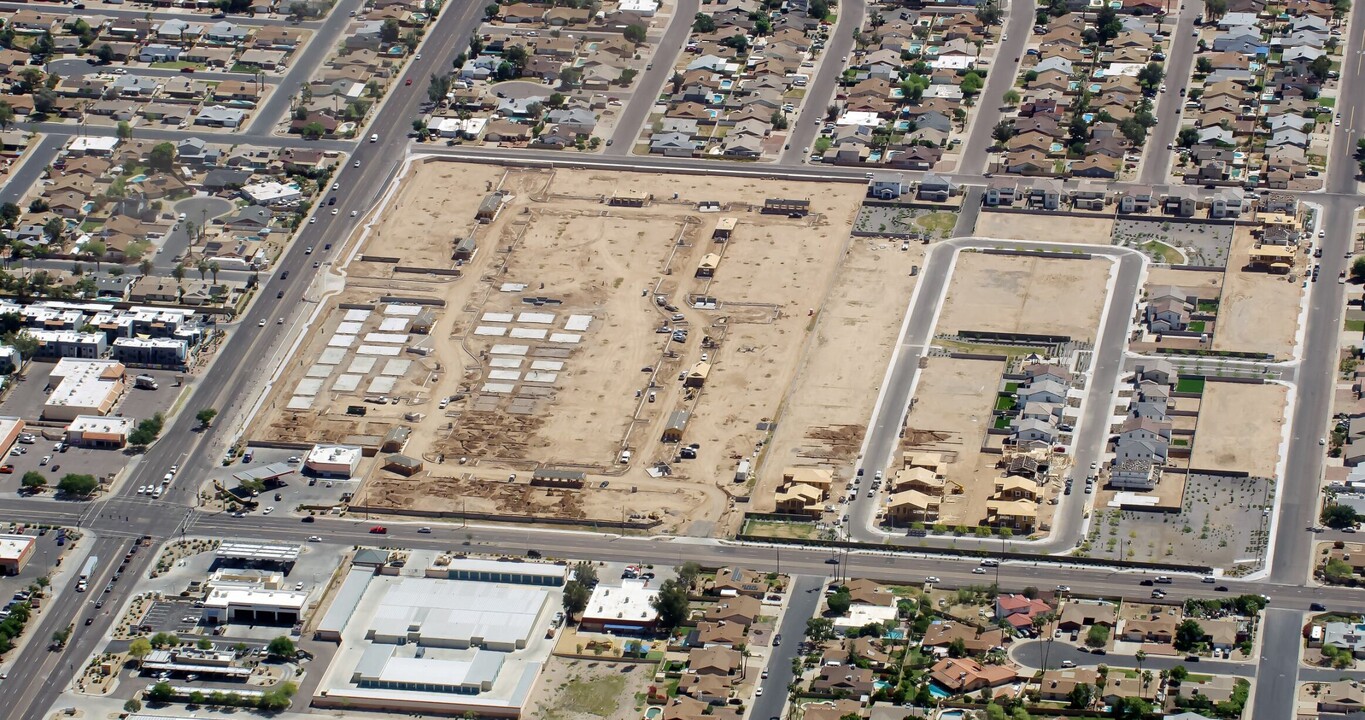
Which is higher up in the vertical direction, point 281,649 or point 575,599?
point 575,599

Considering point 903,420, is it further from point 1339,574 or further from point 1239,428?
point 1339,574

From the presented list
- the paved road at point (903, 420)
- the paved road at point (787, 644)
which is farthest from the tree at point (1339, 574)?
the paved road at point (787, 644)

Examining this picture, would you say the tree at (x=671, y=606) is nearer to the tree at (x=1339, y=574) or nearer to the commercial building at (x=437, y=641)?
the commercial building at (x=437, y=641)

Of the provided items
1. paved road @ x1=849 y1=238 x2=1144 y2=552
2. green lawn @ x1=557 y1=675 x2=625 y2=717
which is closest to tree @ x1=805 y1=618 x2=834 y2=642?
green lawn @ x1=557 y1=675 x2=625 y2=717

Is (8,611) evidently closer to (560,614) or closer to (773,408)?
(560,614)

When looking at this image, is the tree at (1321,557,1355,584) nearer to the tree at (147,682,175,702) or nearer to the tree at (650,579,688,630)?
the tree at (650,579,688,630)

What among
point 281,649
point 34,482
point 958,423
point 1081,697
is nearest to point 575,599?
point 281,649
